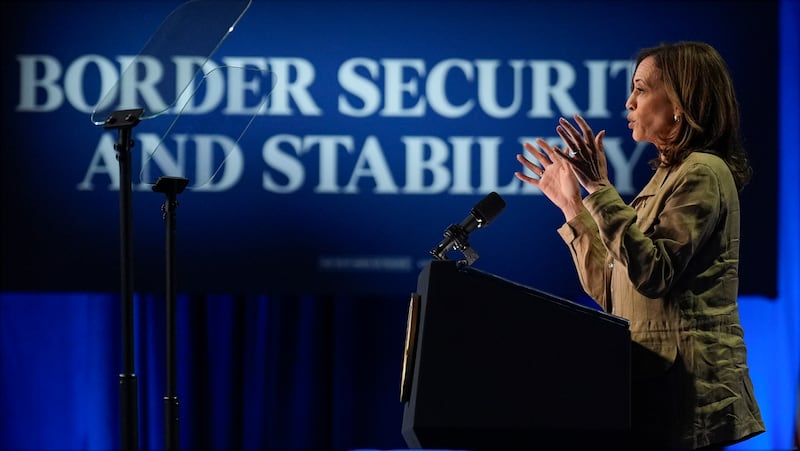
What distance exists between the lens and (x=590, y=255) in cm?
201

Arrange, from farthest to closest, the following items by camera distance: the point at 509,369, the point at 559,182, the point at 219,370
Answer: the point at 219,370
the point at 559,182
the point at 509,369

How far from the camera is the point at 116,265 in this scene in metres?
3.76

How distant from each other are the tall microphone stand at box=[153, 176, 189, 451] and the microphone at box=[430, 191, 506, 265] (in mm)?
577

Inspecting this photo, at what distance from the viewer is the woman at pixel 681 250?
172 centimetres

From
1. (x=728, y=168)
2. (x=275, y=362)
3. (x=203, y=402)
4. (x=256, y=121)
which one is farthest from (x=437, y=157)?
(x=728, y=168)

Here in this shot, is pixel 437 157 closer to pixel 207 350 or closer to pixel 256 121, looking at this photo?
pixel 256 121

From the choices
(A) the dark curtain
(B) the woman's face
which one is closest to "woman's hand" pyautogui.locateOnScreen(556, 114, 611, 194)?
(B) the woman's face

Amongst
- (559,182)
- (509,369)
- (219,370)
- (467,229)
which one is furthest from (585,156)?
(219,370)

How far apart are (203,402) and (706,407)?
8.59 feet

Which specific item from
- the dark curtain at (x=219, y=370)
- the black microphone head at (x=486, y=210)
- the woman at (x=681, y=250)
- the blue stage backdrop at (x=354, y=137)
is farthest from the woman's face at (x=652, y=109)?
the dark curtain at (x=219, y=370)

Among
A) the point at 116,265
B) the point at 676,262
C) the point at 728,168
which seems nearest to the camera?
the point at 676,262

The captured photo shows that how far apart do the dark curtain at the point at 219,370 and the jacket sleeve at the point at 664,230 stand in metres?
2.32

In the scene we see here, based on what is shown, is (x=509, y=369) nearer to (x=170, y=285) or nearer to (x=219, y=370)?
(x=170, y=285)

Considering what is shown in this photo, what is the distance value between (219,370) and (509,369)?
261cm
